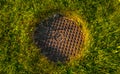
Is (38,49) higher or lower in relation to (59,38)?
lower

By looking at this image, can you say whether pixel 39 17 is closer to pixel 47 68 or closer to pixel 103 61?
pixel 47 68

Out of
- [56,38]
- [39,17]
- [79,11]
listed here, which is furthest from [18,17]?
[79,11]

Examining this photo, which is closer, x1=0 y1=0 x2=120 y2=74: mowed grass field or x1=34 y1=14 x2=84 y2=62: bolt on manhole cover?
x1=0 y1=0 x2=120 y2=74: mowed grass field

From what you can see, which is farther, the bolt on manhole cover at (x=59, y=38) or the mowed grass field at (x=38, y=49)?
the bolt on manhole cover at (x=59, y=38)
